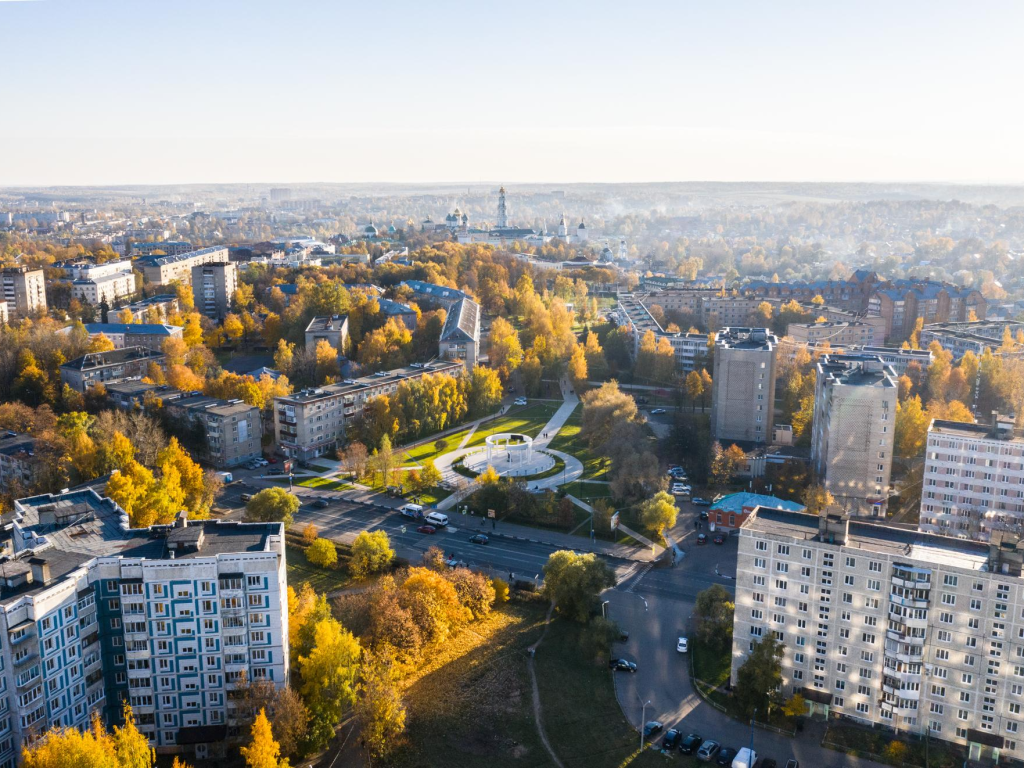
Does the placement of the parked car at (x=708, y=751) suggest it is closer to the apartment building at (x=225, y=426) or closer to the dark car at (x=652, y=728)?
the dark car at (x=652, y=728)

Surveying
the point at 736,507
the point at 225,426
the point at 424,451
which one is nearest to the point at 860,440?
the point at 736,507

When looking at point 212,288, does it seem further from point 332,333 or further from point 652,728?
point 652,728

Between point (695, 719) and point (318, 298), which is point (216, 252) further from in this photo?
point (695, 719)

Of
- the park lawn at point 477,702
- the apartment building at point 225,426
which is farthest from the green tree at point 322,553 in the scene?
the apartment building at point 225,426

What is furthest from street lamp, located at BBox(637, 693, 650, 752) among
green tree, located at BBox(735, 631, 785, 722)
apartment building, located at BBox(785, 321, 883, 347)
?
apartment building, located at BBox(785, 321, 883, 347)

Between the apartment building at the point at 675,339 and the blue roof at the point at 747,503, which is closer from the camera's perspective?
the blue roof at the point at 747,503

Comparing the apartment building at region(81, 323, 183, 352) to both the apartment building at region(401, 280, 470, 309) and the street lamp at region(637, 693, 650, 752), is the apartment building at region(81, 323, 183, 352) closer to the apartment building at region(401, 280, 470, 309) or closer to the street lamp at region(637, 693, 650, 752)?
the apartment building at region(401, 280, 470, 309)

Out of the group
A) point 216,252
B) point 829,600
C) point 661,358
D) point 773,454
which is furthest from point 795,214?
point 829,600
